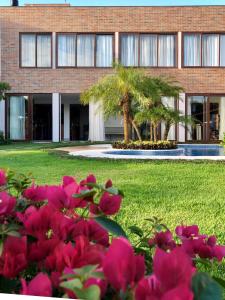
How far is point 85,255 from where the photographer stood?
99cm

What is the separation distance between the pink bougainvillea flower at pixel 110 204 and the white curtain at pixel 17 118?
2183 cm

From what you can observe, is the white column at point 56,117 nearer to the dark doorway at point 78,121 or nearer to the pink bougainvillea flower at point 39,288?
the dark doorway at point 78,121

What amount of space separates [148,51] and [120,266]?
2218 centimetres

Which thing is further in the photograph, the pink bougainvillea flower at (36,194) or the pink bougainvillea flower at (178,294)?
the pink bougainvillea flower at (36,194)

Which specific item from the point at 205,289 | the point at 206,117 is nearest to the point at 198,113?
the point at 206,117

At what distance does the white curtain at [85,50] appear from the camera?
73.8 feet

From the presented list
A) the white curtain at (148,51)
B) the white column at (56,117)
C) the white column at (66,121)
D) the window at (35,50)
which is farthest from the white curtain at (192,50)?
the white column at (66,121)

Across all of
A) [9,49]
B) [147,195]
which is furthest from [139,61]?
[147,195]

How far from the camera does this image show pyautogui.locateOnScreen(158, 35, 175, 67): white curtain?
22484 millimetres

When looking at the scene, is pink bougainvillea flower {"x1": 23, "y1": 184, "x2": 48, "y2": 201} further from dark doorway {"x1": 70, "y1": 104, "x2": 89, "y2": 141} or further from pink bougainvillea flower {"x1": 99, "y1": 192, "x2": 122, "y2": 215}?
dark doorway {"x1": 70, "y1": 104, "x2": 89, "y2": 141}

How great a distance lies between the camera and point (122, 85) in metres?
13.8

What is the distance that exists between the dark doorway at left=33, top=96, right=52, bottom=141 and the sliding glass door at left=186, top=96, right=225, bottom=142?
21.8 feet

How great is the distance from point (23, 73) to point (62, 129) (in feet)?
12.1

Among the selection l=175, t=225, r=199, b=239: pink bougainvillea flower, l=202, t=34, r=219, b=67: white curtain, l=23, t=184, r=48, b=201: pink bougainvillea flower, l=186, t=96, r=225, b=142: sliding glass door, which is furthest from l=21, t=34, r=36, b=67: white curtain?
l=175, t=225, r=199, b=239: pink bougainvillea flower
